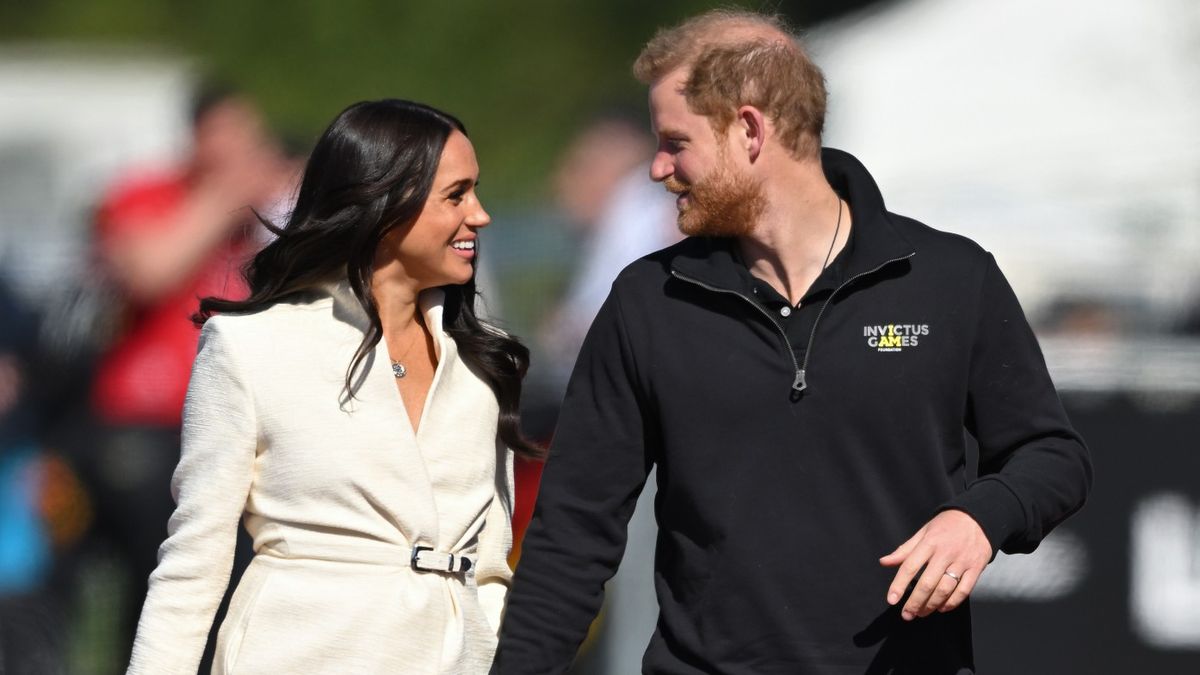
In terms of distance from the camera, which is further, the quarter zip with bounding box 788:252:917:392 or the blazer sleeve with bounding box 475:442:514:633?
Answer: the blazer sleeve with bounding box 475:442:514:633

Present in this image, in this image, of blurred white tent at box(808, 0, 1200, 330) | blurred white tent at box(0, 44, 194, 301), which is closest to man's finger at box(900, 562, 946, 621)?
blurred white tent at box(808, 0, 1200, 330)

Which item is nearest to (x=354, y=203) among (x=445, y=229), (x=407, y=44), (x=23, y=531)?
(x=445, y=229)

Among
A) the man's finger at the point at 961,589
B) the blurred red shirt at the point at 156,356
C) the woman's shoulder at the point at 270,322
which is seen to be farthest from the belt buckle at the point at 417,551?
the blurred red shirt at the point at 156,356

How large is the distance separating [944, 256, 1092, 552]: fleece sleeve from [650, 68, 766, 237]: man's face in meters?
0.51

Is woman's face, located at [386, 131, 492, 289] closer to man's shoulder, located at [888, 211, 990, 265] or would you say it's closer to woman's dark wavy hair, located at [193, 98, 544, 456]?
woman's dark wavy hair, located at [193, 98, 544, 456]

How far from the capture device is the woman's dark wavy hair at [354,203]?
3.62m

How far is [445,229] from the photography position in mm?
3697

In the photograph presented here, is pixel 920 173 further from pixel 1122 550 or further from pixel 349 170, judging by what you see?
pixel 349 170

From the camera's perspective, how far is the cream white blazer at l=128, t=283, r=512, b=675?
3.43 metres

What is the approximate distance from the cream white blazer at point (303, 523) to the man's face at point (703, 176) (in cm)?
73

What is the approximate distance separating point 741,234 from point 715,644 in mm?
841

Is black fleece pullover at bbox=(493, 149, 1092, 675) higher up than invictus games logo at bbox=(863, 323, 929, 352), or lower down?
lower down

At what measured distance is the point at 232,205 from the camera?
6887 mm

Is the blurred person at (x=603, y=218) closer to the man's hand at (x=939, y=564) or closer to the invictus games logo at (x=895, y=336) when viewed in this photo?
the invictus games logo at (x=895, y=336)
